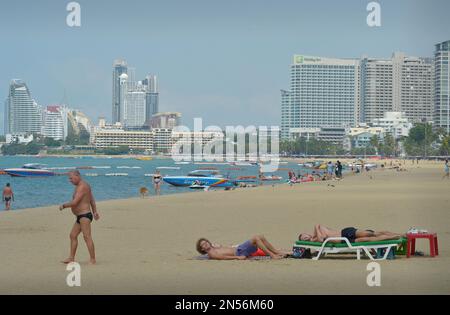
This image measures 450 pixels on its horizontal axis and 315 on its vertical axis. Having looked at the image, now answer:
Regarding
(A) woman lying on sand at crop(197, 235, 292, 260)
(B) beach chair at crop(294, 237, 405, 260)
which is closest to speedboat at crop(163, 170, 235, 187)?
(A) woman lying on sand at crop(197, 235, 292, 260)

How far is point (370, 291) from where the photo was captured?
9.73 meters

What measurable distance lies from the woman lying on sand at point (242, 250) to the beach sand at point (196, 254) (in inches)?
9.4

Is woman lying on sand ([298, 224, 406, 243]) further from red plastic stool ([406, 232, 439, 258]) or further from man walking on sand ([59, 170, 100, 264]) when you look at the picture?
man walking on sand ([59, 170, 100, 264])

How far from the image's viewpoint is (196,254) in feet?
45.2

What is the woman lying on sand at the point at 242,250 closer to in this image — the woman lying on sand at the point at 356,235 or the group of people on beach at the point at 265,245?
the group of people on beach at the point at 265,245

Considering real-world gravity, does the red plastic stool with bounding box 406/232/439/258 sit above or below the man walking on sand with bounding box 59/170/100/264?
below

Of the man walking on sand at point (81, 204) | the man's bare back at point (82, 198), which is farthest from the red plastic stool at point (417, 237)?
the man's bare back at point (82, 198)

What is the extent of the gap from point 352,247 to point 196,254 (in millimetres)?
2701

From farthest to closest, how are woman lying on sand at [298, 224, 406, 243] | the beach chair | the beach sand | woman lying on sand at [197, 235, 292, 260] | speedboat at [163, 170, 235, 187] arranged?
speedboat at [163, 170, 235, 187], woman lying on sand at [197, 235, 292, 260], woman lying on sand at [298, 224, 406, 243], the beach chair, the beach sand

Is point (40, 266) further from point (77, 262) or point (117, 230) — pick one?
point (117, 230)

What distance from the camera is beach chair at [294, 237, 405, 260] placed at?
1245 cm

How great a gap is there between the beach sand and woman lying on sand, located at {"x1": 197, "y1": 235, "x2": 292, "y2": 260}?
24 centimetres

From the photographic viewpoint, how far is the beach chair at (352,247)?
490 inches

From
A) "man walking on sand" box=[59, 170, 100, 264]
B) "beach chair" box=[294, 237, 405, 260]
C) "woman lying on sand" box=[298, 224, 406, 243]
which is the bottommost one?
"beach chair" box=[294, 237, 405, 260]
